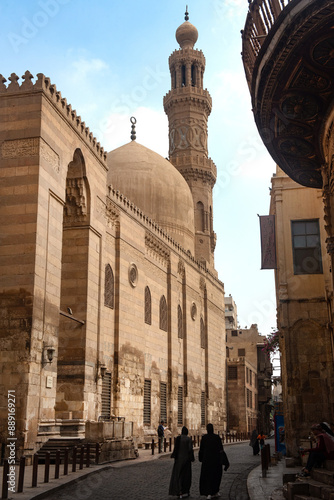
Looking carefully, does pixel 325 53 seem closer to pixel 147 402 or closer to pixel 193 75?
pixel 147 402

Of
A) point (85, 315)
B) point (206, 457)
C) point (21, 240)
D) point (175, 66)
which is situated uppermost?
point (175, 66)

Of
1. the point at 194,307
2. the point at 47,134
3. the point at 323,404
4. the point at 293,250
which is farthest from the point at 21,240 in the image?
the point at 194,307

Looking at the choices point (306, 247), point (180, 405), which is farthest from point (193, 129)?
point (306, 247)

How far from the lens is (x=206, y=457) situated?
352 inches

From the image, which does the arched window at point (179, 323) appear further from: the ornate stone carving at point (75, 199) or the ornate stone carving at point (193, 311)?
the ornate stone carving at point (75, 199)

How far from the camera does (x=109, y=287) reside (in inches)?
851

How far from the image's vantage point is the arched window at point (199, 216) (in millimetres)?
40000

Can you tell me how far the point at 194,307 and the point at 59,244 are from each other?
56.2ft

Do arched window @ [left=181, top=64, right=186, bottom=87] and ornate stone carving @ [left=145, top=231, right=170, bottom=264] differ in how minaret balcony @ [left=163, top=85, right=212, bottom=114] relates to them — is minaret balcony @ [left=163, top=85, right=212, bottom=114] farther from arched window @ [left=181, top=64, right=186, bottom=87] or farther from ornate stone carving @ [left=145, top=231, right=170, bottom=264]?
ornate stone carving @ [left=145, top=231, right=170, bottom=264]

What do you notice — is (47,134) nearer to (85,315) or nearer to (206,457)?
(85,315)

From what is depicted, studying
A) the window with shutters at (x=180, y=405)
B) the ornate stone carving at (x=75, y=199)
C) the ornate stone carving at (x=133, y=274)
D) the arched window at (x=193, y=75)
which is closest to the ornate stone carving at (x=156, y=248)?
the ornate stone carving at (x=133, y=274)

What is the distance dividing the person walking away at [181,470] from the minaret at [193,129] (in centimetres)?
2837

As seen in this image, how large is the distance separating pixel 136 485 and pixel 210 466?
210 centimetres

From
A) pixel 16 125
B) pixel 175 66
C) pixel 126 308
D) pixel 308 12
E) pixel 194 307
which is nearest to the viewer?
pixel 308 12
